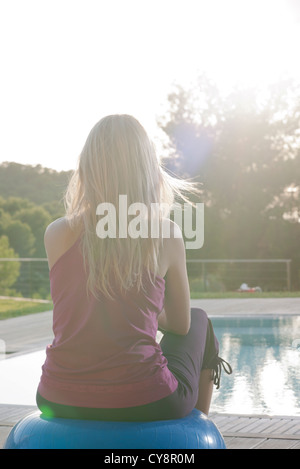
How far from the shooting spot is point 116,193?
181 cm

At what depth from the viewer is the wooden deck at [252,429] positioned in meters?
2.63

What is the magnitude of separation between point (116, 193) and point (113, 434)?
626mm

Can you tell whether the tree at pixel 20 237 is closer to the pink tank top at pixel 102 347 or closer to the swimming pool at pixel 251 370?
the swimming pool at pixel 251 370

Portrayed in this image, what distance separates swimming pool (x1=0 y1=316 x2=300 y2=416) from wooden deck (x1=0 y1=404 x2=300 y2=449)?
801mm

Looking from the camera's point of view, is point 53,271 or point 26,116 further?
point 26,116

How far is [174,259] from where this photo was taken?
188cm

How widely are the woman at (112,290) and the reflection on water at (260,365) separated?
91.2 inches

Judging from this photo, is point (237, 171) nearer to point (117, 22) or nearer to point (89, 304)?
point (117, 22)

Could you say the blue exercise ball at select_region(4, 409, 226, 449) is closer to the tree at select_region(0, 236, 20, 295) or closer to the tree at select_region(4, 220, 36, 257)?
the tree at select_region(0, 236, 20, 295)

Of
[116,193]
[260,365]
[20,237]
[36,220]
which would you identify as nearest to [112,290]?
[116,193]

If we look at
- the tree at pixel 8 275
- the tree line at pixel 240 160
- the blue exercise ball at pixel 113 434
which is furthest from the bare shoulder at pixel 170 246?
the tree line at pixel 240 160

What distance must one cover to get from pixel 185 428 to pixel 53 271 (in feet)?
1.81

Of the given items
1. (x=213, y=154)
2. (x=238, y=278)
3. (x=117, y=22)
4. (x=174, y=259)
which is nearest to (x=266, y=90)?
(x=213, y=154)

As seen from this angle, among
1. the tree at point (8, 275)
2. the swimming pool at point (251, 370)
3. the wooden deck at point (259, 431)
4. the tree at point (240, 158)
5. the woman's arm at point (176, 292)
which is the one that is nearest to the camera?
the woman's arm at point (176, 292)
